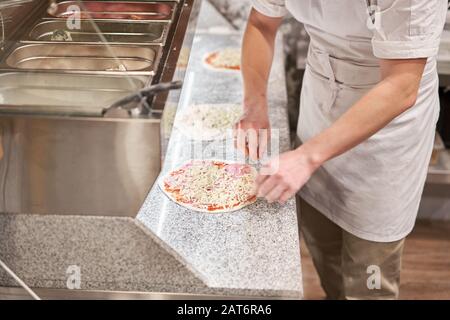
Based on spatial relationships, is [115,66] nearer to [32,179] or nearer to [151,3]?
[32,179]

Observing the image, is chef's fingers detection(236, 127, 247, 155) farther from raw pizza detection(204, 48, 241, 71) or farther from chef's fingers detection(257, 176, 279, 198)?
raw pizza detection(204, 48, 241, 71)

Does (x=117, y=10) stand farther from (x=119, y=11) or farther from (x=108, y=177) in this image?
(x=108, y=177)

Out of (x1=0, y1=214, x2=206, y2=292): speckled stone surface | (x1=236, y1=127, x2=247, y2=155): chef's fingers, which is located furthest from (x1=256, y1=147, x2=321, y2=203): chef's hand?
(x1=236, y1=127, x2=247, y2=155): chef's fingers

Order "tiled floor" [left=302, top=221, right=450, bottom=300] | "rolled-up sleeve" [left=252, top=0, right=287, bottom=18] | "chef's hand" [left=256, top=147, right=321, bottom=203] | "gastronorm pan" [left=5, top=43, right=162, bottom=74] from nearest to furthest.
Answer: "gastronorm pan" [left=5, top=43, right=162, bottom=74], "chef's hand" [left=256, top=147, right=321, bottom=203], "rolled-up sleeve" [left=252, top=0, right=287, bottom=18], "tiled floor" [left=302, top=221, right=450, bottom=300]

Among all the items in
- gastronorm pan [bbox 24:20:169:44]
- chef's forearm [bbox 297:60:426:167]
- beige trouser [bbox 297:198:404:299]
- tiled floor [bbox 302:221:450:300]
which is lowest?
tiled floor [bbox 302:221:450:300]

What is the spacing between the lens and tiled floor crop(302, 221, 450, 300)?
8.63 feet

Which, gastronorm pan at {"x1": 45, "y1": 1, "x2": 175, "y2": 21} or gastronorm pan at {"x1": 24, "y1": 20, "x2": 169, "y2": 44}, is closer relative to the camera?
gastronorm pan at {"x1": 24, "y1": 20, "x2": 169, "y2": 44}

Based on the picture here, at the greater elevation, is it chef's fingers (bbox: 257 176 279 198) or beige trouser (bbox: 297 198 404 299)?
chef's fingers (bbox: 257 176 279 198)

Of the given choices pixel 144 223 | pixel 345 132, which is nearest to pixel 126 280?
pixel 144 223

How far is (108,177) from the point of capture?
45.8 inches

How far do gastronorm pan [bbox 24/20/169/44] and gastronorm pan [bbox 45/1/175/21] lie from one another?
0.06 m

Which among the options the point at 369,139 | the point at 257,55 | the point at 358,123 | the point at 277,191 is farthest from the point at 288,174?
the point at 257,55

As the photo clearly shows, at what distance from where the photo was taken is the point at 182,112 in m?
2.13

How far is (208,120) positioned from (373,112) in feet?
2.50
